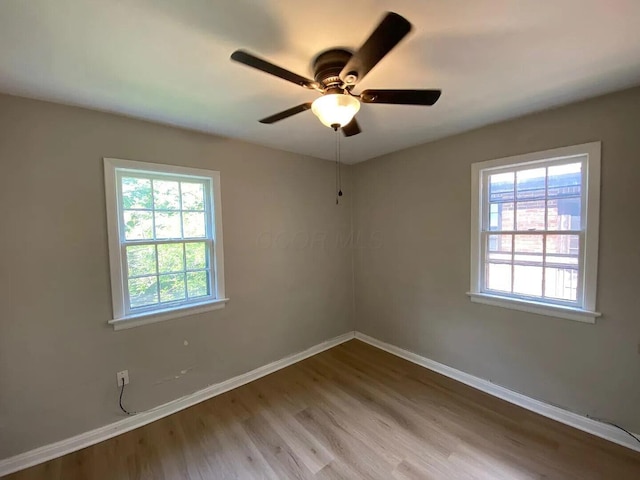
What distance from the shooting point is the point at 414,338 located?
3.13m

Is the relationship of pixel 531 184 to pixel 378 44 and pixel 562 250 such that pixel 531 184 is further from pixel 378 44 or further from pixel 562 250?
pixel 378 44

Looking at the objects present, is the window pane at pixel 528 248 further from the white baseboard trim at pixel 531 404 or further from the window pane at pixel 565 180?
the white baseboard trim at pixel 531 404

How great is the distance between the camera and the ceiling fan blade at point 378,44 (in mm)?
943

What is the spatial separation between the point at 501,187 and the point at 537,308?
3.52 ft

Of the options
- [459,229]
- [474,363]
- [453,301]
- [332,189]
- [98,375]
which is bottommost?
[474,363]

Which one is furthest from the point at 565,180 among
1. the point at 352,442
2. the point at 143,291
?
the point at 143,291

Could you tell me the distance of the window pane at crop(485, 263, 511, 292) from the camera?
8.14 ft

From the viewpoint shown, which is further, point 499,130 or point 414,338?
point 414,338

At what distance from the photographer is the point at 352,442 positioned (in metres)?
1.98

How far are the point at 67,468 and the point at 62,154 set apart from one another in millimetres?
2114

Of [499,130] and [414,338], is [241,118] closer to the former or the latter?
[499,130]

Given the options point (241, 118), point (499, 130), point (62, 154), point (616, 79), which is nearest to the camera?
point (616, 79)

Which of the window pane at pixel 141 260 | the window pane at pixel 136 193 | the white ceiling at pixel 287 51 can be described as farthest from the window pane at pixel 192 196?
the white ceiling at pixel 287 51

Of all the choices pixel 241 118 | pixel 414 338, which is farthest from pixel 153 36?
pixel 414 338
